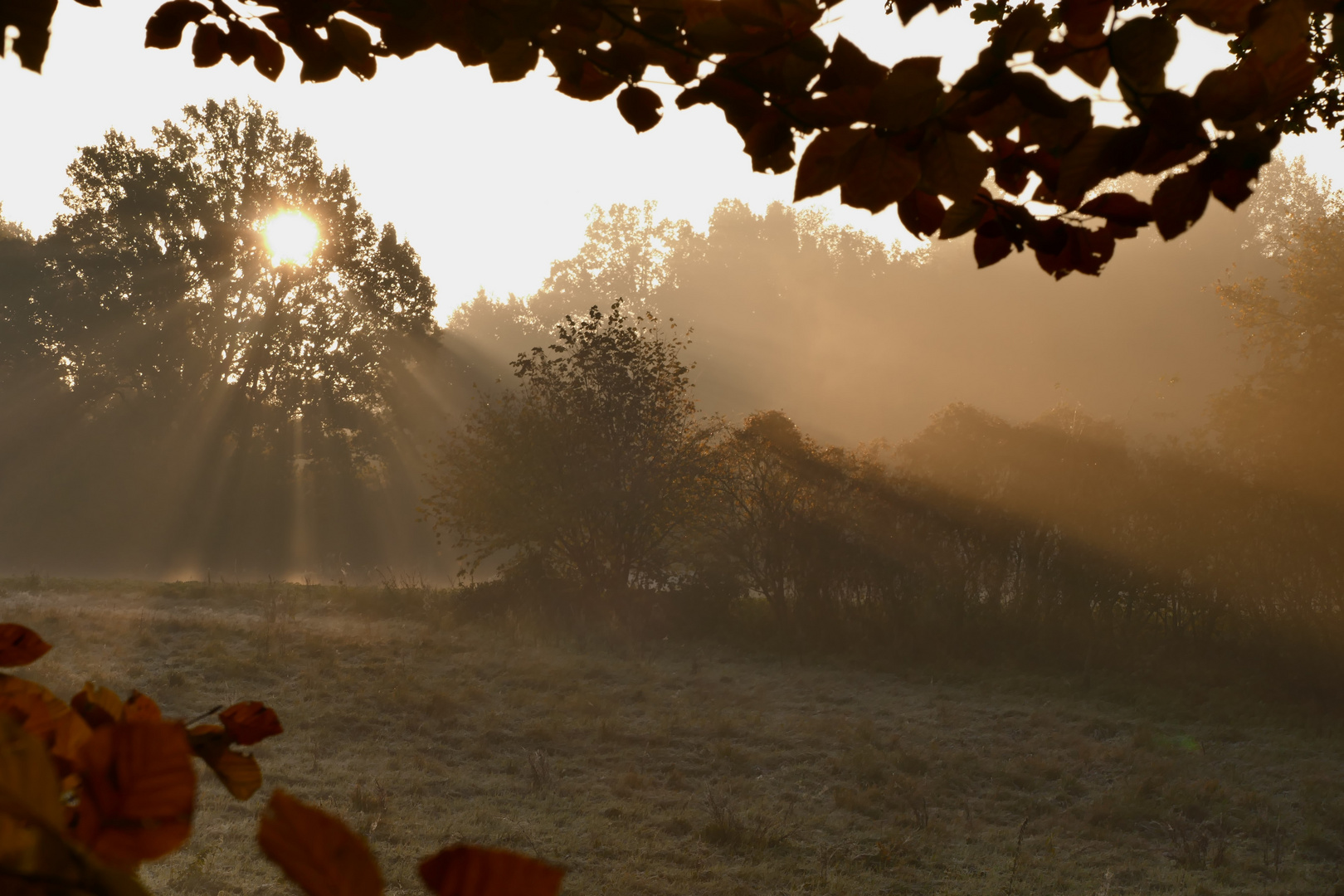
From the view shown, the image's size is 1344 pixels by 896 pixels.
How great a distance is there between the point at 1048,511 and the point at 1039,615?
131 cm

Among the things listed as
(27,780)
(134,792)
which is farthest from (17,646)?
(27,780)

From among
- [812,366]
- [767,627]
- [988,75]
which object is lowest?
[767,627]

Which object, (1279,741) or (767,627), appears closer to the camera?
(1279,741)

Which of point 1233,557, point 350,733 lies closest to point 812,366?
point 1233,557

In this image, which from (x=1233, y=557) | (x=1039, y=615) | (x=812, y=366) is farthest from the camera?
(x=812, y=366)

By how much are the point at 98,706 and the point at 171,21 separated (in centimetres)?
122

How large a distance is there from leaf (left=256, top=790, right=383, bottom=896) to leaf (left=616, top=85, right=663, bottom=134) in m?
1.18

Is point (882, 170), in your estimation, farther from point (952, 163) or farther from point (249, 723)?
point (249, 723)

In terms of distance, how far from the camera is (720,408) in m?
51.1

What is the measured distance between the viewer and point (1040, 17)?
1059 millimetres

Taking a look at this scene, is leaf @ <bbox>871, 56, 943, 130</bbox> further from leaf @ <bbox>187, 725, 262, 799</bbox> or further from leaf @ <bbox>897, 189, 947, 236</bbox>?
leaf @ <bbox>187, 725, 262, 799</bbox>

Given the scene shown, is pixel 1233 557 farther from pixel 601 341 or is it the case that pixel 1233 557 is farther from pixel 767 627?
pixel 601 341

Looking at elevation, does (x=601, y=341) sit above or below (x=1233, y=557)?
above

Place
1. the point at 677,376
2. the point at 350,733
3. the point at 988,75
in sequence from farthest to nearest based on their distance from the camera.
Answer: the point at 677,376
the point at 350,733
the point at 988,75
